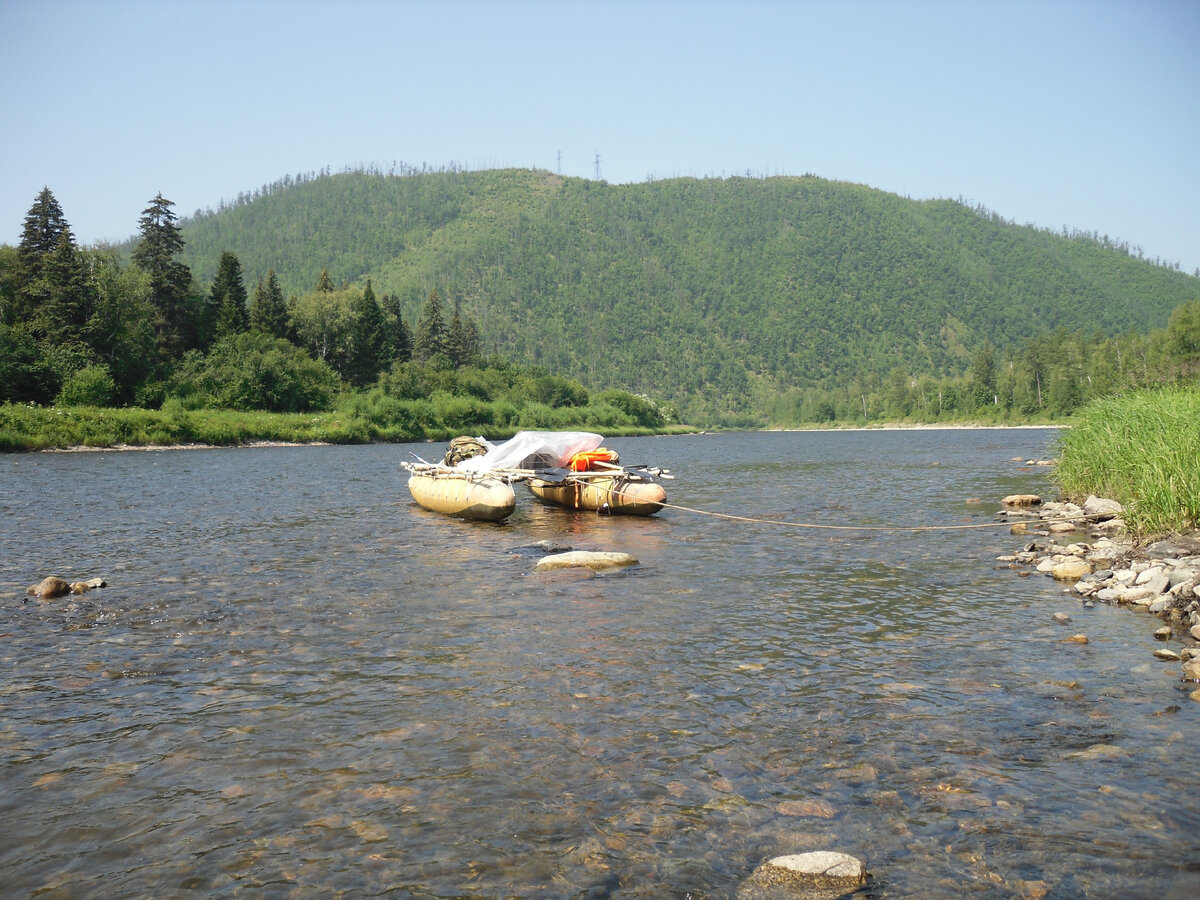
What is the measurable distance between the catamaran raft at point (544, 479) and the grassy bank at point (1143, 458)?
1241 cm

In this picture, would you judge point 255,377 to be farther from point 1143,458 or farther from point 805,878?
point 805,878

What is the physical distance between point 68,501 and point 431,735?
28153mm

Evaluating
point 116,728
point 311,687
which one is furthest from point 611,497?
point 116,728

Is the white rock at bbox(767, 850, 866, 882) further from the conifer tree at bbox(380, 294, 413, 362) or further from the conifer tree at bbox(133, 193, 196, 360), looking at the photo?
the conifer tree at bbox(380, 294, 413, 362)

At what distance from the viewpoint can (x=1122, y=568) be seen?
557 inches

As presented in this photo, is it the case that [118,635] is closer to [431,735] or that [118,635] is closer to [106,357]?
[431,735]

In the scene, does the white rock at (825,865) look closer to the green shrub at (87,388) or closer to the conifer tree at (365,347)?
the green shrub at (87,388)

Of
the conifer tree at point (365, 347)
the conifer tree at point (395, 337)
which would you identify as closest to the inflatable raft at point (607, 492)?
the conifer tree at point (365, 347)

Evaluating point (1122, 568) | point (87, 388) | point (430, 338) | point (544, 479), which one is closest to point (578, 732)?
point (1122, 568)

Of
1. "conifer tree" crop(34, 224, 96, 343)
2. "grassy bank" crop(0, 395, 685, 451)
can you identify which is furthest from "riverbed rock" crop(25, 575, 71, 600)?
"conifer tree" crop(34, 224, 96, 343)

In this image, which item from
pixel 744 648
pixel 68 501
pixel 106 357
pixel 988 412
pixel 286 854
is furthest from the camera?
pixel 988 412

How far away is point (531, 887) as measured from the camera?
5.46m

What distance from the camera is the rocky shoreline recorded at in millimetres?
11078

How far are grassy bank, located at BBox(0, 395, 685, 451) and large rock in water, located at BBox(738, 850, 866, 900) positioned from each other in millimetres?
70783
